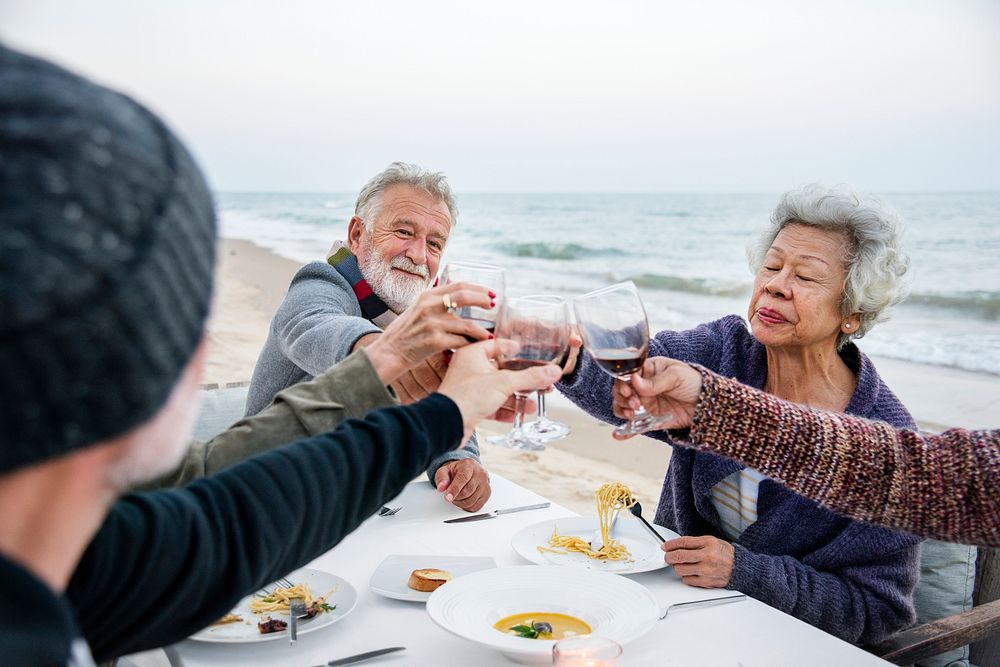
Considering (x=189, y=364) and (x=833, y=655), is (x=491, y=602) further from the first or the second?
(x=189, y=364)

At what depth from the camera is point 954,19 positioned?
2183 centimetres

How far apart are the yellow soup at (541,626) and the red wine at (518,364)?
0.49 m

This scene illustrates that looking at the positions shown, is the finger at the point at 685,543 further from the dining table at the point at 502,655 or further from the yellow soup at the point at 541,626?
the yellow soup at the point at 541,626

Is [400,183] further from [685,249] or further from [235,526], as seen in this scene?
[685,249]

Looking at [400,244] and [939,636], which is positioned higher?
[400,244]

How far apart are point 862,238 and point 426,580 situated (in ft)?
5.66

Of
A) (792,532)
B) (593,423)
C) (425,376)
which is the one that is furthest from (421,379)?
(593,423)

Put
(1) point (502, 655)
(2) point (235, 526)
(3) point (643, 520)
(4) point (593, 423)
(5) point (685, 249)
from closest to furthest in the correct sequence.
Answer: (2) point (235, 526)
(1) point (502, 655)
(3) point (643, 520)
(4) point (593, 423)
(5) point (685, 249)

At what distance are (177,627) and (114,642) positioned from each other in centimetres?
8

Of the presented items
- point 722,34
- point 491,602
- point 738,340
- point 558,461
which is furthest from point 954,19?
point 491,602

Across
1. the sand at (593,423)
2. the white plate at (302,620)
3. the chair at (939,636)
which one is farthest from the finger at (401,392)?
the sand at (593,423)

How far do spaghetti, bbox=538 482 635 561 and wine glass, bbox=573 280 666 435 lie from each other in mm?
407

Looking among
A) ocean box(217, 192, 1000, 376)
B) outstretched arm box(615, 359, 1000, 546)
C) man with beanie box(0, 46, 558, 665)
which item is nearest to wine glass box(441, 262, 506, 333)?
outstretched arm box(615, 359, 1000, 546)

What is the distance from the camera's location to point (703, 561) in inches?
73.7
